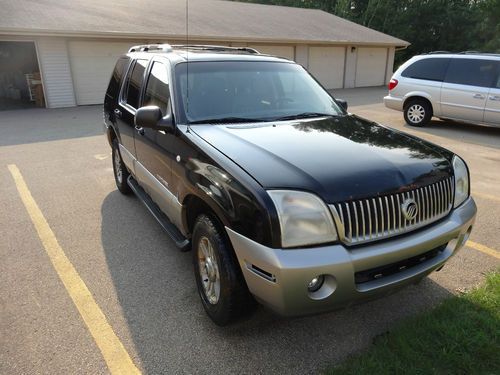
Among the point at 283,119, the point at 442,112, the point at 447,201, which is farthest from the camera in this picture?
the point at 442,112

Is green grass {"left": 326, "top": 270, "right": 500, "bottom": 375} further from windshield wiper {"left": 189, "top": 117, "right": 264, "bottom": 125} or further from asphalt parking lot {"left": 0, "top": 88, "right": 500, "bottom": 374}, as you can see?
windshield wiper {"left": 189, "top": 117, "right": 264, "bottom": 125}

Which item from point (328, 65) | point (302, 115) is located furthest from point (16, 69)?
point (302, 115)

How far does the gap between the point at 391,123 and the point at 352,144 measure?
9.36 m

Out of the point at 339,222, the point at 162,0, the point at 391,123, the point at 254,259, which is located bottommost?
the point at 391,123

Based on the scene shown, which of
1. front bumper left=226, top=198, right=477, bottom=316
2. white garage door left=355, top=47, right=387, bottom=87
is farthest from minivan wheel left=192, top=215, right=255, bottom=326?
white garage door left=355, top=47, right=387, bottom=87

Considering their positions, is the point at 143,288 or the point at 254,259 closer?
the point at 254,259

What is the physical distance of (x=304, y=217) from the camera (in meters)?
2.21

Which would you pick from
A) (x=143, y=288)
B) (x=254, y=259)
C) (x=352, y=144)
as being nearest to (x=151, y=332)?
(x=143, y=288)

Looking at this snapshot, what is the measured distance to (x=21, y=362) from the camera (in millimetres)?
2543

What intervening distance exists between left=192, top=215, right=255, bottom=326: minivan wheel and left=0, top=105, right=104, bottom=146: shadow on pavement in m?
8.02

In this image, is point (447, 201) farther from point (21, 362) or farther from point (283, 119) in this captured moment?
point (21, 362)

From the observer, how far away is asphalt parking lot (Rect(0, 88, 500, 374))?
259 centimetres

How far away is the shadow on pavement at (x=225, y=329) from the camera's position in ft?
8.41

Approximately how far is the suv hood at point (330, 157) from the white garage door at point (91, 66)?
14.0 m
